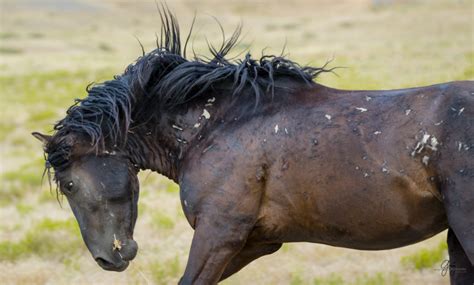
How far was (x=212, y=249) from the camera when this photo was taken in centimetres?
498

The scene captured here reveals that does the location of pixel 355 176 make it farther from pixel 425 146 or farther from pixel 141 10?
pixel 141 10

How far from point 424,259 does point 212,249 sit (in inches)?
134

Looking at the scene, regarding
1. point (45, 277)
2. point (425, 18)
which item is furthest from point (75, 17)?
point (45, 277)

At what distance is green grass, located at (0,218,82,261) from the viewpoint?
28.2 feet

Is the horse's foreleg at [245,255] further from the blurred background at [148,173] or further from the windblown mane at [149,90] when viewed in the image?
the blurred background at [148,173]

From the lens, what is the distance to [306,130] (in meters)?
5.05

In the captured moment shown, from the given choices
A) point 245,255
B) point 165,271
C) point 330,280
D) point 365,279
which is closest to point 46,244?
point 165,271

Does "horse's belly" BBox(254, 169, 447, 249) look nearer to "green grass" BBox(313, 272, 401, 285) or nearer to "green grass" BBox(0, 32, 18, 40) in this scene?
"green grass" BBox(313, 272, 401, 285)

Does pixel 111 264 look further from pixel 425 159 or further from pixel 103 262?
pixel 425 159

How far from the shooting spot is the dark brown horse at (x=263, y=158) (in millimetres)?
4688

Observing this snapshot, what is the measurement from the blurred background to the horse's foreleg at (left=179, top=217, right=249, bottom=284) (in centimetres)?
183

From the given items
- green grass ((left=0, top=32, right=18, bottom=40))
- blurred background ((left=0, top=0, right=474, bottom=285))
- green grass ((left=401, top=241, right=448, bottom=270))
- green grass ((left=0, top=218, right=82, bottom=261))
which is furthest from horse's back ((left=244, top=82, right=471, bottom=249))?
green grass ((left=0, top=32, right=18, bottom=40))

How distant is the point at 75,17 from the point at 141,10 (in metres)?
21.1

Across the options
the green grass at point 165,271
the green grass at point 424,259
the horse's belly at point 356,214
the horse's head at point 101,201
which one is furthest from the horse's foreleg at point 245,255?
the green grass at point 424,259
